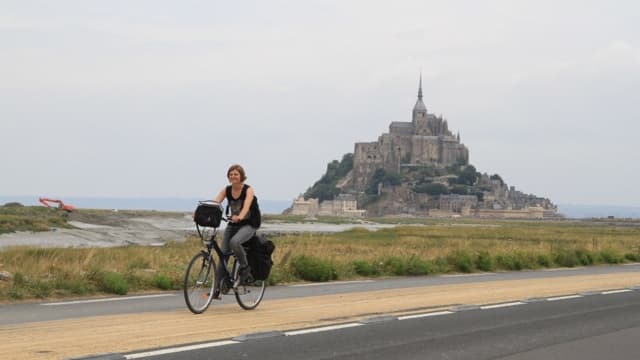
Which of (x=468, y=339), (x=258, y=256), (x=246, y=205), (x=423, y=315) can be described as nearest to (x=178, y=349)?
(x=246, y=205)

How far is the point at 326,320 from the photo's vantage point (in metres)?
11.4

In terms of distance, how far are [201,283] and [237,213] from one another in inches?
37.7

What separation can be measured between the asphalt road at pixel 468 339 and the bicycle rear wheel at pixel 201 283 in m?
1.70

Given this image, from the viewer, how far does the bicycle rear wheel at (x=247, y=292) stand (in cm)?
1198

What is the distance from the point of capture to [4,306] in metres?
12.4

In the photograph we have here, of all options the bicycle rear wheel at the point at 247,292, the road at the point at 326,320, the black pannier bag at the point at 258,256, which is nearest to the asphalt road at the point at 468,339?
the road at the point at 326,320

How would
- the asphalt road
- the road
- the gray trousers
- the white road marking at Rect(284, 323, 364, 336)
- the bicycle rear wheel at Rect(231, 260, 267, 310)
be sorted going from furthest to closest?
the bicycle rear wheel at Rect(231, 260, 267, 310), the gray trousers, the white road marking at Rect(284, 323, 364, 336), the road, the asphalt road

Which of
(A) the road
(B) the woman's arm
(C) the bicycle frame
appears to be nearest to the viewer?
(A) the road

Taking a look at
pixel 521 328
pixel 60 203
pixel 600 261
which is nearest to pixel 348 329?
pixel 521 328

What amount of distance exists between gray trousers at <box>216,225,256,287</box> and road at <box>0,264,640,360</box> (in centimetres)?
72

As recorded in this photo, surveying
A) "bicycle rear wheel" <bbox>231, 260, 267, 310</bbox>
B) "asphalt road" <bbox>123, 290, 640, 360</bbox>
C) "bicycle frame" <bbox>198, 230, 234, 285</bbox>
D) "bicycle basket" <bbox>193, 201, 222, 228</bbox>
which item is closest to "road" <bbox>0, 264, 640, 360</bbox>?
"asphalt road" <bbox>123, 290, 640, 360</bbox>

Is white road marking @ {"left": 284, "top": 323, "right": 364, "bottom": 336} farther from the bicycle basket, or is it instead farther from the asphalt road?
the bicycle basket

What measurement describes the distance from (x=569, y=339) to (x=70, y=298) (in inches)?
278

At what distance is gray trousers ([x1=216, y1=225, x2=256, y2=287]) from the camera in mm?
11695
